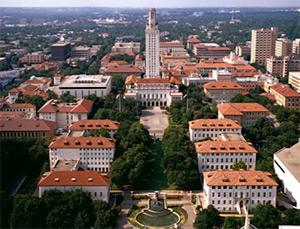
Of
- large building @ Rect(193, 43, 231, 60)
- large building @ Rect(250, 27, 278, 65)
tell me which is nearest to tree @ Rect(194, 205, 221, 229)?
large building @ Rect(250, 27, 278, 65)

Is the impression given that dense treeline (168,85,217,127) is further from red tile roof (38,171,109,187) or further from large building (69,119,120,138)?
red tile roof (38,171,109,187)

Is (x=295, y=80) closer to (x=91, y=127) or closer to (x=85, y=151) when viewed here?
(x=91, y=127)

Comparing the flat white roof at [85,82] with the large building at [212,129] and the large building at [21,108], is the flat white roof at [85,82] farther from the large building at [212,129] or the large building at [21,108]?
the large building at [212,129]

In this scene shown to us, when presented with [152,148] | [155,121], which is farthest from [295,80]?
[152,148]

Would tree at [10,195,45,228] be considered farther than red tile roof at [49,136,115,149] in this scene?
No

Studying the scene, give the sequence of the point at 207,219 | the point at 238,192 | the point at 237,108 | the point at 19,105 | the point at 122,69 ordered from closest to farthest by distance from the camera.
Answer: the point at 207,219, the point at 238,192, the point at 237,108, the point at 19,105, the point at 122,69

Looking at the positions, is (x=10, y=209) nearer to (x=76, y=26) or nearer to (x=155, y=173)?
(x=155, y=173)

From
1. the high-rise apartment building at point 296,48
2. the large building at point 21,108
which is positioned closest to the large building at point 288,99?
the large building at point 21,108
